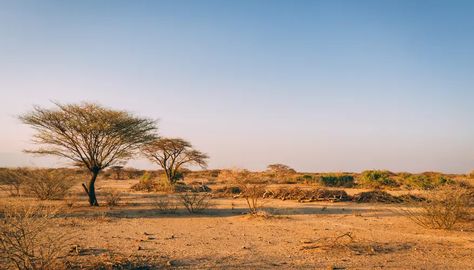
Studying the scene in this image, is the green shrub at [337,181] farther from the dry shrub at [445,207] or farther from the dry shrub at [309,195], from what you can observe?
the dry shrub at [445,207]

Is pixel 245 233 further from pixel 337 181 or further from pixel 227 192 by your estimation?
pixel 337 181

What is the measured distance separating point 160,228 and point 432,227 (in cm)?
831

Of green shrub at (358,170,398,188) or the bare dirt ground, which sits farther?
green shrub at (358,170,398,188)

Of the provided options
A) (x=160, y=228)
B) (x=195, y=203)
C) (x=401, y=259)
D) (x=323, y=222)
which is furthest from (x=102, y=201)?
(x=401, y=259)

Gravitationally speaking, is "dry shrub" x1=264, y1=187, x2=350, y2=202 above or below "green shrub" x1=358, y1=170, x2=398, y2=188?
below

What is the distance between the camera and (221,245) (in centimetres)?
1017

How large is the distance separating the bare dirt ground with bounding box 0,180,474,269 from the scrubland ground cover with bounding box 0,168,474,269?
0.02m

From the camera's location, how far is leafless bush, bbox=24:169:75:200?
21047mm

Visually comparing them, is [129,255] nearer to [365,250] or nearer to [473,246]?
[365,250]

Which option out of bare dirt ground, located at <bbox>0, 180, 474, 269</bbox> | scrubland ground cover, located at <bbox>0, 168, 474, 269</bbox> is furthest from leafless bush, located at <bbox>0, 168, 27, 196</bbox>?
bare dirt ground, located at <bbox>0, 180, 474, 269</bbox>

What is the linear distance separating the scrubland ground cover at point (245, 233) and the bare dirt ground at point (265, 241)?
1.0 inches

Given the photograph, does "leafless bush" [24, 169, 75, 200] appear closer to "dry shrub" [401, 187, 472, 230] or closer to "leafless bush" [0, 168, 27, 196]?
"leafless bush" [0, 168, 27, 196]

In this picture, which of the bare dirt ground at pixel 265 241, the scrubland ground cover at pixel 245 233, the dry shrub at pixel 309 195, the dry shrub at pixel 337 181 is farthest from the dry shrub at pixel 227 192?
the dry shrub at pixel 337 181

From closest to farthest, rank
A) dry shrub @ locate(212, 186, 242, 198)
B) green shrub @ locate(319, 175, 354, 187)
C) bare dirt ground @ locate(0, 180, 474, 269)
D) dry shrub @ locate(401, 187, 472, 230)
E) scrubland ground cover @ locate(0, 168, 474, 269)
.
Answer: scrubland ground cover @ locate(0, 168, 474, 269), bare dirt ground @ locate(0, 180, 474, 269), dry shrub @ locate(401, 187, 472, 230), dry shrub @ locate(212, 186, 242, 198), green shrub @ locate(319, 175, 354, 187)
